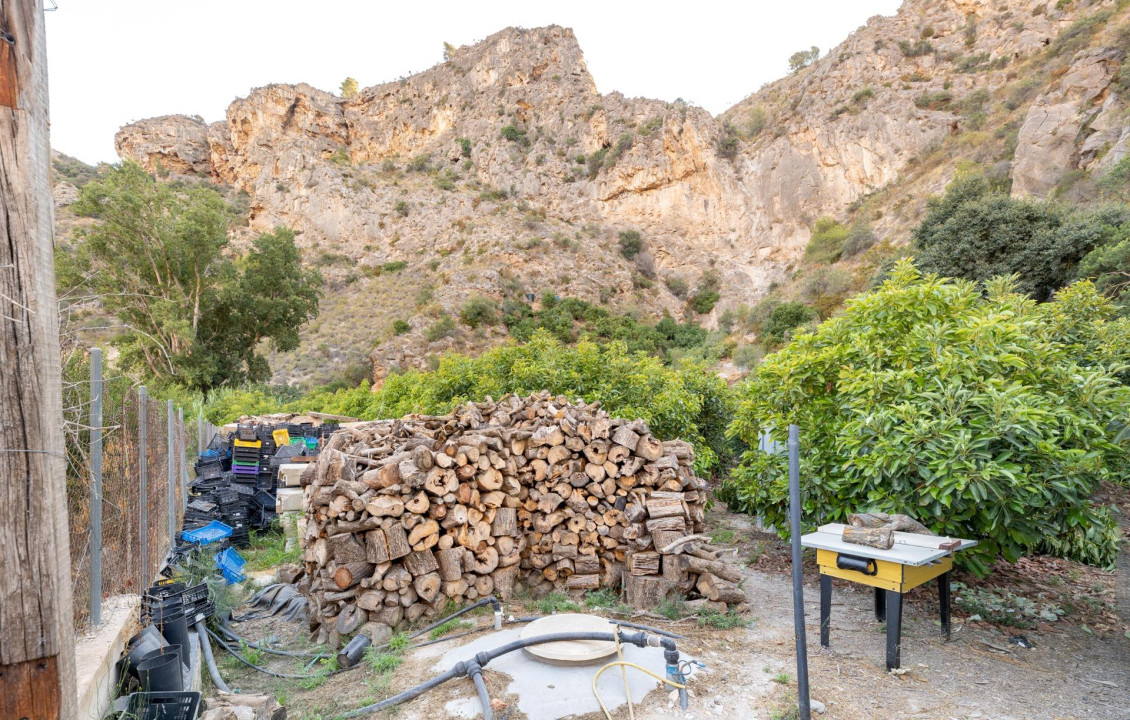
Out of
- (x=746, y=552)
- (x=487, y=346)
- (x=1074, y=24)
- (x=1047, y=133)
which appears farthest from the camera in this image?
(x=487, y=346)

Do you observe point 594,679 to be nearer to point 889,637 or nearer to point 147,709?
point 889,637

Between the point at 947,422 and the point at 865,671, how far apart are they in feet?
5.89

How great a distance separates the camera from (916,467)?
12.7 ft

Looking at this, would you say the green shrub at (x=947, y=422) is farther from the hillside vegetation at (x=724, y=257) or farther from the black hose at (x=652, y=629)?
the black hose at (x=652, y=629)

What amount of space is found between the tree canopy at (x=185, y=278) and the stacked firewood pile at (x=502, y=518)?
16455mm

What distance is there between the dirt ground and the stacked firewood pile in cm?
37

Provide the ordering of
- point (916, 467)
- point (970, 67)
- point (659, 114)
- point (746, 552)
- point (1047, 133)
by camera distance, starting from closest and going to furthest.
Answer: point (916, 467)
point (746, 552)
point (1047, 133)
point (970, 67)
point (659, 114)

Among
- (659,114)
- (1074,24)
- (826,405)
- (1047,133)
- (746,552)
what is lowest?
(746,552)

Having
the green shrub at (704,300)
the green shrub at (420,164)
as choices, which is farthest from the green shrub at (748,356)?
the green shrub at (420,164)

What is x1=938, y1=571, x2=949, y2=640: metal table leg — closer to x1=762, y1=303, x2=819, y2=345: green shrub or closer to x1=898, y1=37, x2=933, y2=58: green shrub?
x1=762, y1=303, x2=819, y2=345: green shrub

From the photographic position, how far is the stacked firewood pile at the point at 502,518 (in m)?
4.07

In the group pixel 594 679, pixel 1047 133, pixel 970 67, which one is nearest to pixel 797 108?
pixel 970 67

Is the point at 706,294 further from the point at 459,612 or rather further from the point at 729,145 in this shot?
the point at 459,612

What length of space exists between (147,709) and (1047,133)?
28.3m
